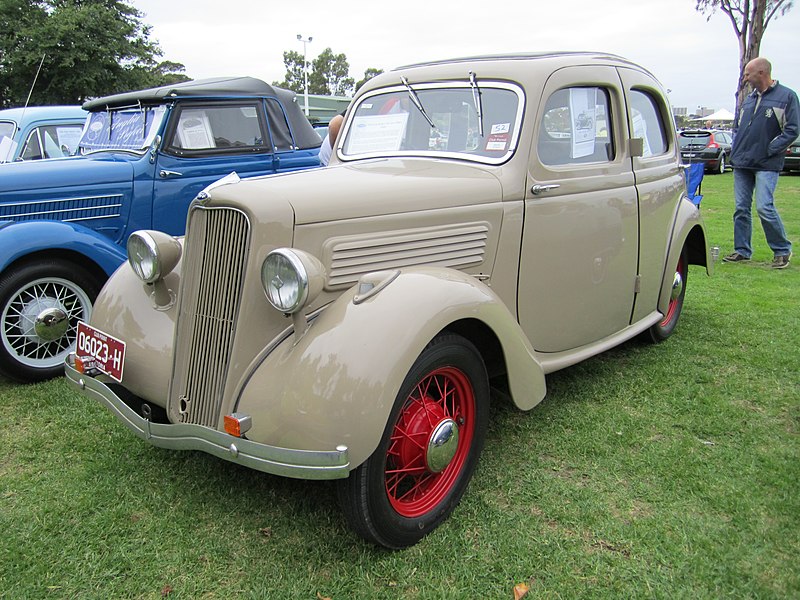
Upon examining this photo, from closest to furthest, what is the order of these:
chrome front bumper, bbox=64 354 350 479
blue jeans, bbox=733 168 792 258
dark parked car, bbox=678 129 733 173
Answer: chrome front bumper, bbox=64 354 350 479 → blue jeans, bbox=733 168 792 258 → dark parked car, bbox=678 129 733 173

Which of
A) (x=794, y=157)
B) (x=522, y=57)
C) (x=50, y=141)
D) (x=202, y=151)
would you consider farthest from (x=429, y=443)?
(x=794, y=157)

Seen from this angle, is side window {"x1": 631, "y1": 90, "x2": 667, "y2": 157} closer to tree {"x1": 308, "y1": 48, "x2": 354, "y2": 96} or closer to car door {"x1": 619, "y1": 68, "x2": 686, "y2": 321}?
car door {"x1": 619, "y1": 68, "x2": 686, "y2": 321}

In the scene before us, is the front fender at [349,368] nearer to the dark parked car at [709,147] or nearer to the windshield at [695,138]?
the dark parked car at [709,147]

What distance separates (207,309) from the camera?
2338 millimetres

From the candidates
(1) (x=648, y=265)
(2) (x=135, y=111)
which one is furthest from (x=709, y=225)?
(2) (x=135, y=111)

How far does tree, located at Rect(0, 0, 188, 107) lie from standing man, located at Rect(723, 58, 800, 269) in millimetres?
21799

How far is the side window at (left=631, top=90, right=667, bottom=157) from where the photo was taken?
3742 mm

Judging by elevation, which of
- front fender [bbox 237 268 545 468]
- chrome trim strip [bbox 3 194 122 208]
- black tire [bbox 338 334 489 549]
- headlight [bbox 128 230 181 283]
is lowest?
black tire [bbox 338 334 489 549]

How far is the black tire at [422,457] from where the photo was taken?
213 cm

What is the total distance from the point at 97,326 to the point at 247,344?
1044 mm

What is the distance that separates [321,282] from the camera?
2172mm

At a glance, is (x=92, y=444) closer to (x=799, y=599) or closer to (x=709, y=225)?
(x=799, y=599)

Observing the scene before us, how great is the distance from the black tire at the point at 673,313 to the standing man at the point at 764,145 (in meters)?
2.33

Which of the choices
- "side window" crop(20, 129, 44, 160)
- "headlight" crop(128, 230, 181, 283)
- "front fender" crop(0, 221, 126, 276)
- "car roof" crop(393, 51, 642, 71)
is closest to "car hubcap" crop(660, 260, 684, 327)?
"car roof" crop(393, 51, 642, 71)
